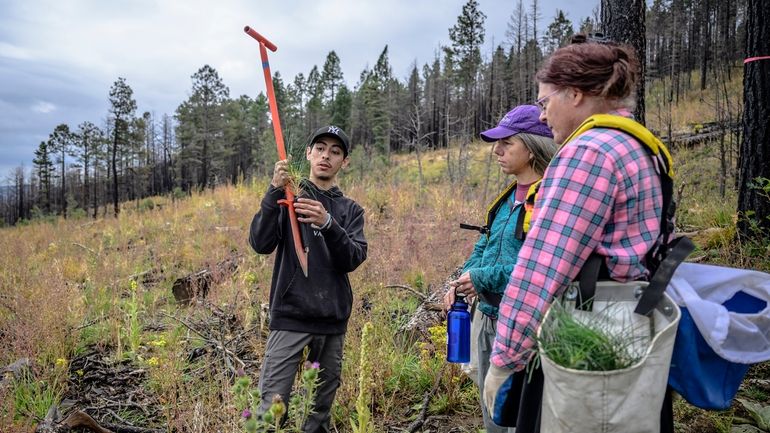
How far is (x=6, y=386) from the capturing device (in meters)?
2.99

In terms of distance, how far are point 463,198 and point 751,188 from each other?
16.5ft

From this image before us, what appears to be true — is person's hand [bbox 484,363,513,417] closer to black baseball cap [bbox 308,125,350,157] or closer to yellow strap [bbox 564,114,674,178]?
yellow strap [bbox 564,114,674,178]

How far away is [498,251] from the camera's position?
203 centimetres

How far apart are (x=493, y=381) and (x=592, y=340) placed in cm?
40

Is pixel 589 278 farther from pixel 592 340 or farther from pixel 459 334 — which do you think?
pixel 459 334

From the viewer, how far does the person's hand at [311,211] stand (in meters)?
2.31

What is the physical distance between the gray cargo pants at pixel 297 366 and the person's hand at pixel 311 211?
0.63m

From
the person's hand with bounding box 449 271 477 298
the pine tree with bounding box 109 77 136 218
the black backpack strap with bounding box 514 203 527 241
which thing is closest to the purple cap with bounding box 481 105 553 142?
the black backpack strap with bounding box 514 203 527 241

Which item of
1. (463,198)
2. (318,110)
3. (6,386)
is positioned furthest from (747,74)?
(318,110)

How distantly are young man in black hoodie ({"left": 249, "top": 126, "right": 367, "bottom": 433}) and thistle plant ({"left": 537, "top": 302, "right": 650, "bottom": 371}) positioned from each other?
4.66ft

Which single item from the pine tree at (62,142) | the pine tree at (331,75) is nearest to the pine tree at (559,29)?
the pine tree at (331,75)

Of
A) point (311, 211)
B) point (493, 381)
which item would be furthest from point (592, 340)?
point (311, 211)

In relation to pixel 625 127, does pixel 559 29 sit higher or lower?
higher

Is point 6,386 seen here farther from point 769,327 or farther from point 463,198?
point 463,198
